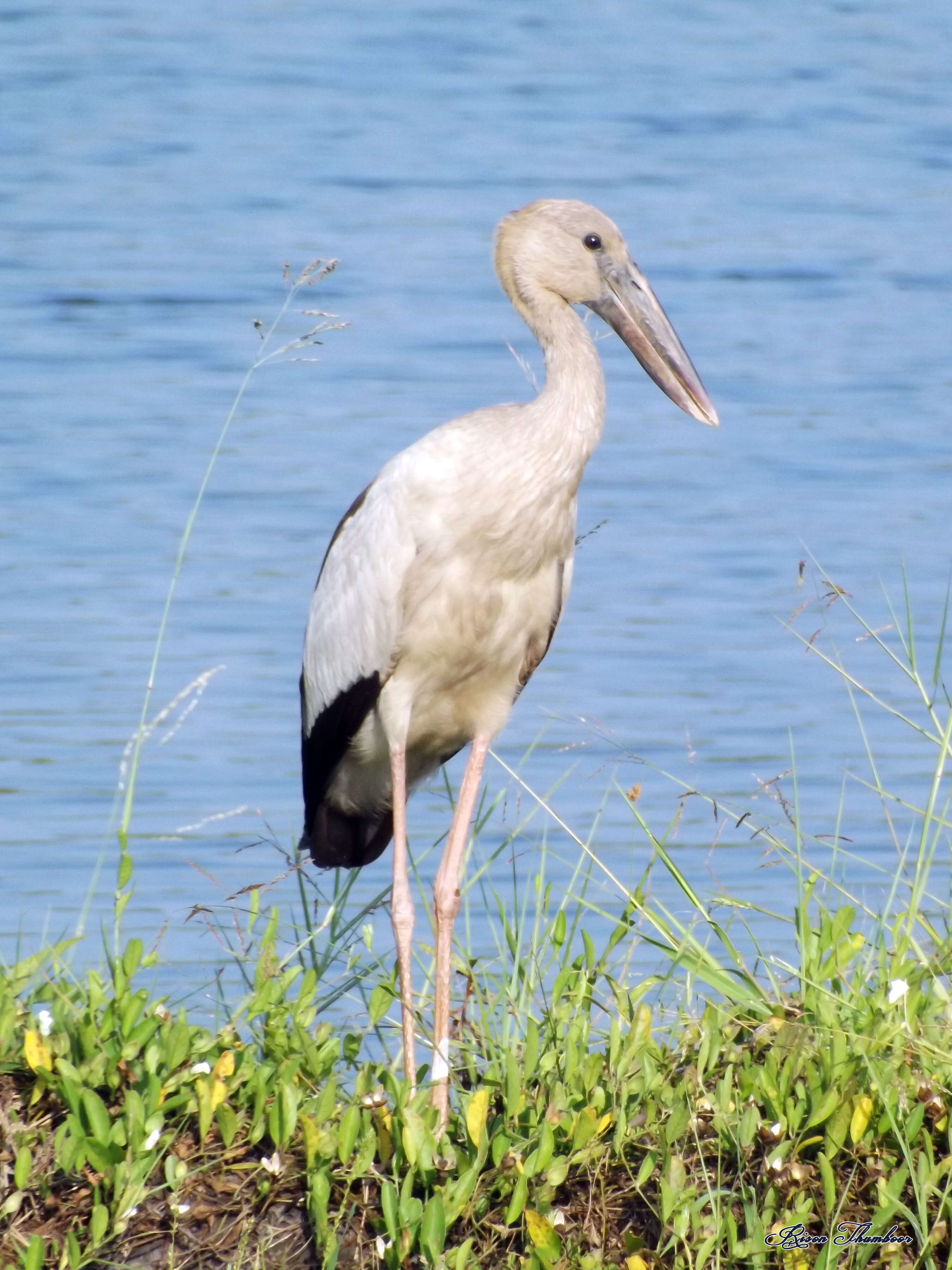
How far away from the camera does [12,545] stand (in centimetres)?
866

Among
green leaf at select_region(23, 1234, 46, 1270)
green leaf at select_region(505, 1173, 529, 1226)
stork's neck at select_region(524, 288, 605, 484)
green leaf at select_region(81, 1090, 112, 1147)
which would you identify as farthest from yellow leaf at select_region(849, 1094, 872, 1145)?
stork's neck at select_region(524, 288, 605, 484)

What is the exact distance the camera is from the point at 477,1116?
3.73m

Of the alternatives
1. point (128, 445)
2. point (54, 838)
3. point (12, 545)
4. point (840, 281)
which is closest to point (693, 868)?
point (54, 838)

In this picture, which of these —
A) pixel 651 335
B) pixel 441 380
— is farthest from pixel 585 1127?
pixel 441 380

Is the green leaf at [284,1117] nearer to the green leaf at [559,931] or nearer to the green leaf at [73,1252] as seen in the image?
the green leaf at [73,1252]

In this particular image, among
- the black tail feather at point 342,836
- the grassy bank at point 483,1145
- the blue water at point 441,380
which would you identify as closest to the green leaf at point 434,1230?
the grassy bank at point 483,1145

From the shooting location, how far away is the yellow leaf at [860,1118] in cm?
370

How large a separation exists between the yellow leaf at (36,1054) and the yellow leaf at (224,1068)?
0.28 m

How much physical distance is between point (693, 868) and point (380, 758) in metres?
1.31

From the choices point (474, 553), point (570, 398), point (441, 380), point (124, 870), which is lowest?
point (441, 380)

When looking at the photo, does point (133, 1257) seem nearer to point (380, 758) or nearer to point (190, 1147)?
point (190, 1147)

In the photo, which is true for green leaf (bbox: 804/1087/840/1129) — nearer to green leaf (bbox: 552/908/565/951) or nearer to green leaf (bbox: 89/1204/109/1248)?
green leaf (bbox: 552/908/565/951)

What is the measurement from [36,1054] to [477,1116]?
742mm

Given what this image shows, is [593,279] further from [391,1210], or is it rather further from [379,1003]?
[391,1210]
